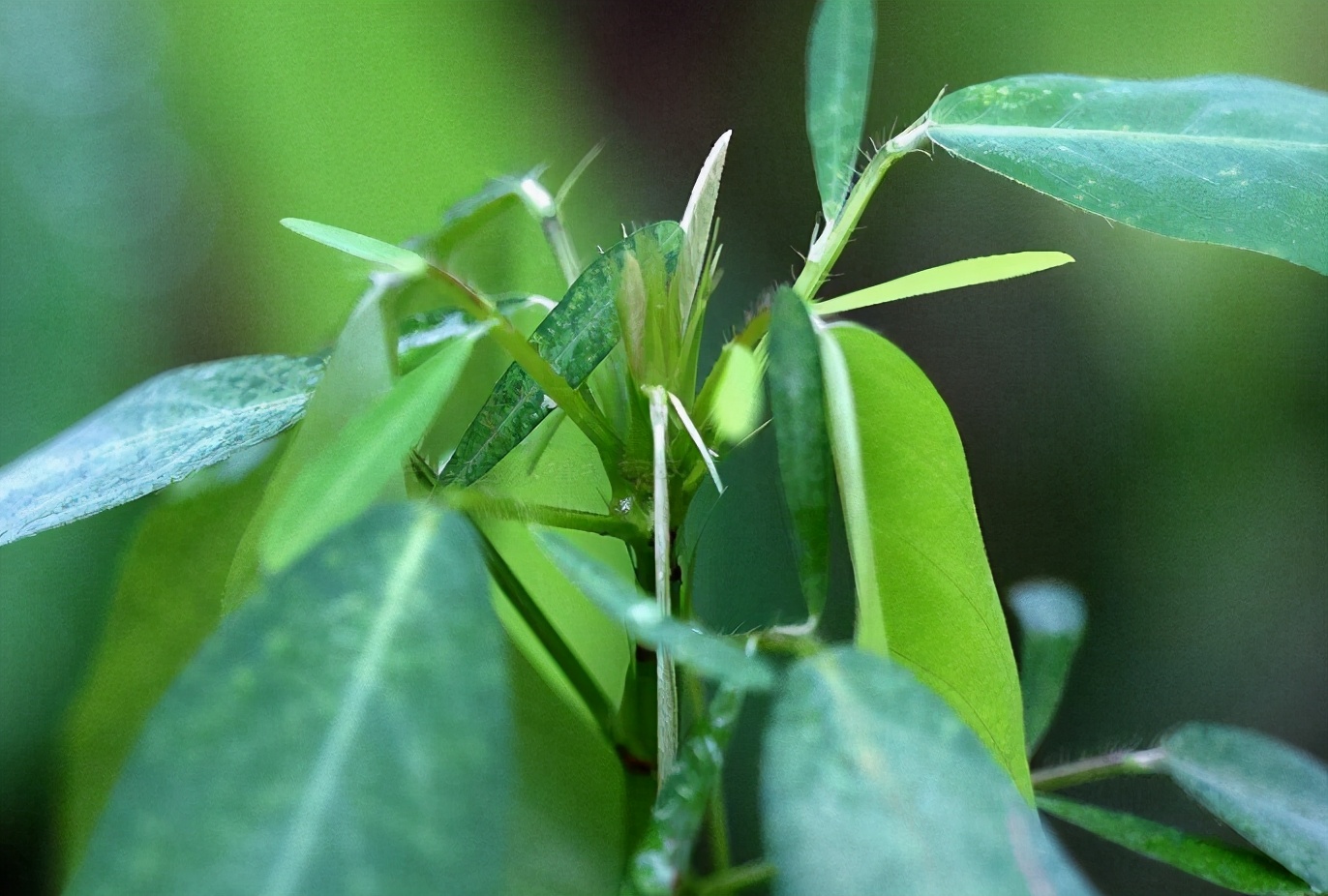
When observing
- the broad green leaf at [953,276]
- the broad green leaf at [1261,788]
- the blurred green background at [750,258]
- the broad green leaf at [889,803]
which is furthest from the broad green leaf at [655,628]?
the blurred green background at [750,258]

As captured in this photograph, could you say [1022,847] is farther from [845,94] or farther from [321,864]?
[845,94]

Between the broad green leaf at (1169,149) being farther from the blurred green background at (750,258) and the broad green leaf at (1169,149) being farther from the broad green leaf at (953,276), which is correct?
the blurred green background at (750,258)

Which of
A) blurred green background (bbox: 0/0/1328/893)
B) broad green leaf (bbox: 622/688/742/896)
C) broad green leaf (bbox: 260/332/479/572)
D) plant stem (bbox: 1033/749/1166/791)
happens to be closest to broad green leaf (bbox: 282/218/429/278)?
broad green leaf (bbox: 260/332/479/572)

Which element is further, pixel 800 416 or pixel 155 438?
pixel 155 438

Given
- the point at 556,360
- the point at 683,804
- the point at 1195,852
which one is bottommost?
the point at 1195,852

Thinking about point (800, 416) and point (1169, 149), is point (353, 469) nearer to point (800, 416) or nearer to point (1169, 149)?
point (800, 416)

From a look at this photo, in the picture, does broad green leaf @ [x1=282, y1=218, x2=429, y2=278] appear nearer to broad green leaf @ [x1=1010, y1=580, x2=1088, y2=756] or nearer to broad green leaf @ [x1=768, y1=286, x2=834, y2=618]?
broad green leaf @ [x1=768, y1=286, x2=834, y2=618]

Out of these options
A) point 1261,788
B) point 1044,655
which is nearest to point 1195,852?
point 1261,788

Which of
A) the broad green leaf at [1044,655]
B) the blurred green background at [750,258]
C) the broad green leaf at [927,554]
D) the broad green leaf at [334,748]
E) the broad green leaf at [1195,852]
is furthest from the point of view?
the blurred green background at [750,258]
